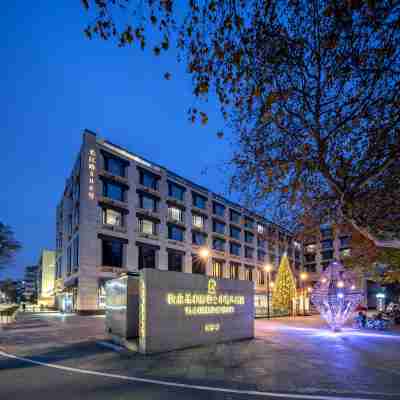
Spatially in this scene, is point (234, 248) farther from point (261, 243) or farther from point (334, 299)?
point (334, 299)

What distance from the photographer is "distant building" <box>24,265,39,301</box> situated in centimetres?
11856

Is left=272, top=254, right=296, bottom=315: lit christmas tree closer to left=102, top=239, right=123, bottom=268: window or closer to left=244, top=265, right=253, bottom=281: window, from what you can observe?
left=102, top=239, right=123, bottom=268: window

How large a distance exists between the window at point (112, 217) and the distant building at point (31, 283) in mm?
87045

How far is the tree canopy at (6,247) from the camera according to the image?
4650 cm

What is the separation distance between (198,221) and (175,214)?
6.29 metres

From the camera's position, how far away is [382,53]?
7.71 metres

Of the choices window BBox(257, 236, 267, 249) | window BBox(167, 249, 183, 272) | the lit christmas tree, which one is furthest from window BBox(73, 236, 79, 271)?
window BBox(257, 236, 267, 249)

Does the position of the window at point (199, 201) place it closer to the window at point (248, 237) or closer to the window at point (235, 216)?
the window at point (235, 216)

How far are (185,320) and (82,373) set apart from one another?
5.32 m

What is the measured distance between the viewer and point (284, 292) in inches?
1679

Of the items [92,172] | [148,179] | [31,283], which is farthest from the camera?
[31,283]

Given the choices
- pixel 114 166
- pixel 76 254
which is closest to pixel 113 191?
pixel 114 166

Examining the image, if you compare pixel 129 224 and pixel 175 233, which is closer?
pixel 129 224

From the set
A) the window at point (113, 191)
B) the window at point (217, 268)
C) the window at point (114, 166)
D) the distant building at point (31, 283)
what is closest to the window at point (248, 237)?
the window at point (217, 268)
